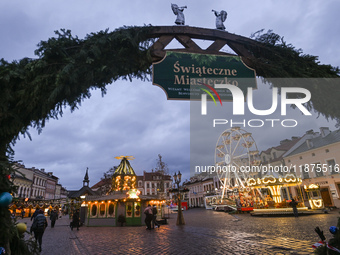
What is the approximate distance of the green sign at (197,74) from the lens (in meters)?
4.52

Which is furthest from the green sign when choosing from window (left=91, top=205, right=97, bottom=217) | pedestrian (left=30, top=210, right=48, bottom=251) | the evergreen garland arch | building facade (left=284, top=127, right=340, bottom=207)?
building facade (left=284, top=127, right=340, bottom=207)

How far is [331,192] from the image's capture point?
2717 centimetres

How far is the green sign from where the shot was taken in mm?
4520

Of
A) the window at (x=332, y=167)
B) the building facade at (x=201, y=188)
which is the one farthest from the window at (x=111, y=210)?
the building facade at (x=201, y=188)

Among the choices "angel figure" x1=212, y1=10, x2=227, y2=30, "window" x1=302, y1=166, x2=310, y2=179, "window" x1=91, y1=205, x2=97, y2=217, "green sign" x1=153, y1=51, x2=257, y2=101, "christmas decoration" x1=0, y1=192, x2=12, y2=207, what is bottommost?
"window" x1=91, y1=205, x2=97, y2=217

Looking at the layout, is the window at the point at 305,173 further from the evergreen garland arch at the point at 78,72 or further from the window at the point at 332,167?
the evergreen garland arch at the point at 78,72

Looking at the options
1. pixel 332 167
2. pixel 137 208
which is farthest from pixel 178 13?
pixel 332 167

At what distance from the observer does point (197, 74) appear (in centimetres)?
468

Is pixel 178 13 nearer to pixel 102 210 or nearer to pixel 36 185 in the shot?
pixel 102 210

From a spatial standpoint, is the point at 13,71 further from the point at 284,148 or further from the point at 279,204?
the point at 284,148

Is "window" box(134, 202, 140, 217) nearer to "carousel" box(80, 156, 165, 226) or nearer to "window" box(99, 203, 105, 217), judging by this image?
"carousel" box(80, 156, 165, 226)

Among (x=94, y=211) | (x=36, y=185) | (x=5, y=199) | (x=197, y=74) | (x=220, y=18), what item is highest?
(x=220, y=18)

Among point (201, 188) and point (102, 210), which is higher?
point (201, 188)
